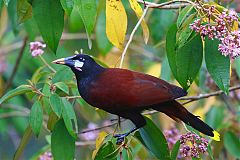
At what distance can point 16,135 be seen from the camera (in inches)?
237

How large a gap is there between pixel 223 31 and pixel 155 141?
568 mm

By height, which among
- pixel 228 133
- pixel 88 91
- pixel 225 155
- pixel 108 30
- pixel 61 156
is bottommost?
pixel 225 155

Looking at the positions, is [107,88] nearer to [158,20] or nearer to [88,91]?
[88,91]

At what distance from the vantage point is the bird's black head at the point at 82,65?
2701 millimetres

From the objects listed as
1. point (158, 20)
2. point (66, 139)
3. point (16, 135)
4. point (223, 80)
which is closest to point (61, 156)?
point (66, 139)

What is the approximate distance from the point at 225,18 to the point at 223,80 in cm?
25

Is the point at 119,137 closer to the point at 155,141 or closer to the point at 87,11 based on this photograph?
the point at 155,141

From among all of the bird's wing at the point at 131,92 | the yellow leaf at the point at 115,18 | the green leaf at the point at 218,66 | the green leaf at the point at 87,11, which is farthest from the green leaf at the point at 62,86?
the green leaf at the point at 218,66

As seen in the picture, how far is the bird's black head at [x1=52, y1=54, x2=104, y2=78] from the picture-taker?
2701 mm

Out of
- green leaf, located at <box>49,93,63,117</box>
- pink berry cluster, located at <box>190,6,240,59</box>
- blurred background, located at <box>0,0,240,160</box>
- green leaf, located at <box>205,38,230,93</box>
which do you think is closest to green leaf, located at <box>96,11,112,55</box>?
blurred background, located at <box>0,0,240,160</box>

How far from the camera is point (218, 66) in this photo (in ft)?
8.09

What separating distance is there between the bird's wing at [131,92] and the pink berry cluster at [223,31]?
0.30 metres

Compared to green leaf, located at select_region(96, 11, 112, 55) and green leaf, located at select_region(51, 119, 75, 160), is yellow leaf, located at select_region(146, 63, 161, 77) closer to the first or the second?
green leaf, located at select_region(96, 11, 112, 55)

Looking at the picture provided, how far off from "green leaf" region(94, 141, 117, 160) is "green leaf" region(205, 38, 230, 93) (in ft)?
1.36
